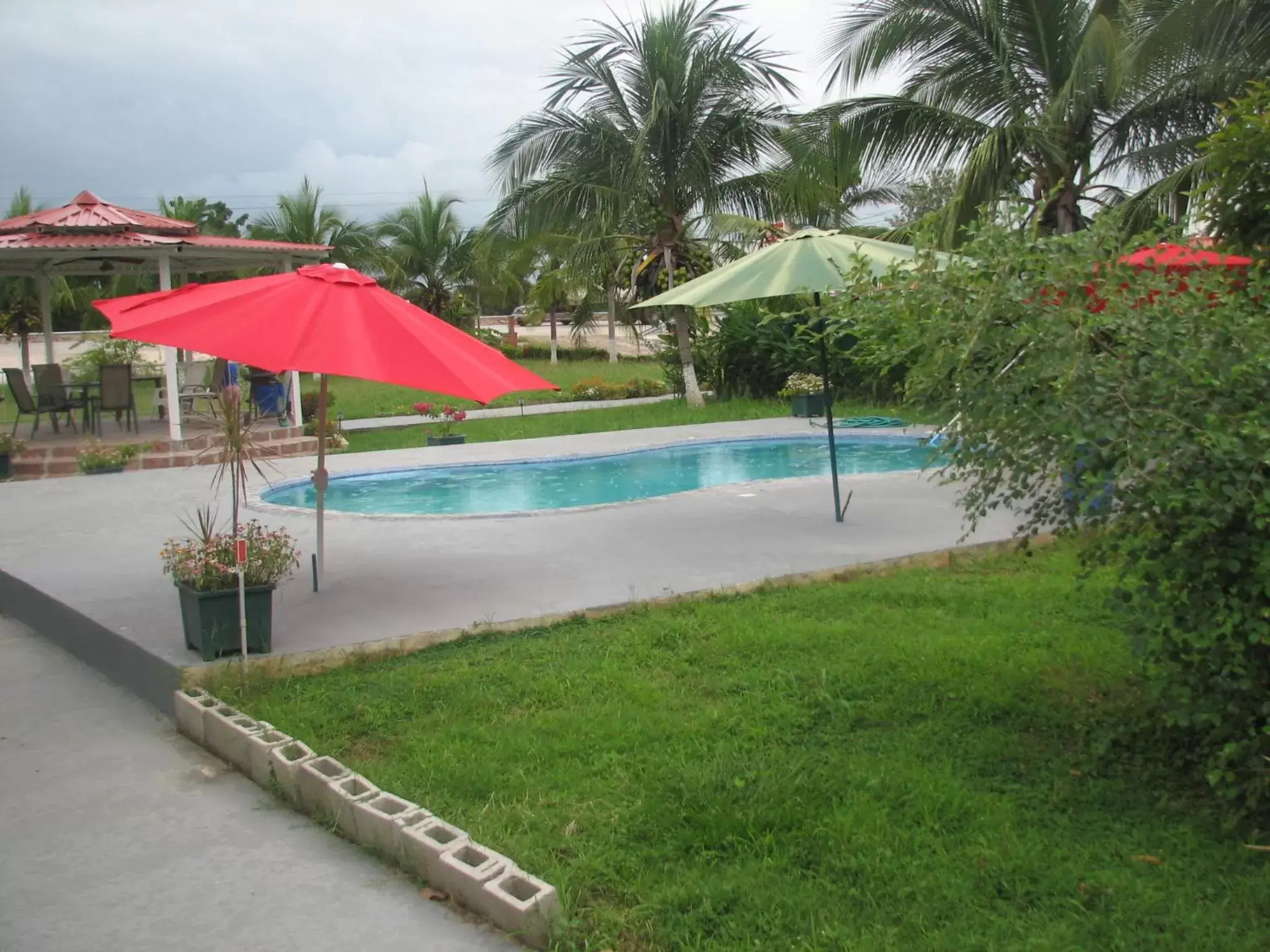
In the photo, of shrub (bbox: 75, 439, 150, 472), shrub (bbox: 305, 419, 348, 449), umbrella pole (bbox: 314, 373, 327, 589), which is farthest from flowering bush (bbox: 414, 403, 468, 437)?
umbrella pole (bbox: 314, 373, 327, 589)

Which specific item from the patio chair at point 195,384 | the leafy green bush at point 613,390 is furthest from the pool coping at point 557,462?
the leafy green bush at point 613,390

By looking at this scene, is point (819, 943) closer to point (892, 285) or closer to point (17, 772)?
point (892, 285)

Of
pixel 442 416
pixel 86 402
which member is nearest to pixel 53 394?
pixel 86 402

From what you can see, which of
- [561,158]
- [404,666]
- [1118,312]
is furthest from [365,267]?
[1118,312]

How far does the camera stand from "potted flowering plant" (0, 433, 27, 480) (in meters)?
13.8

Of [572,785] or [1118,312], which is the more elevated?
[1118,312]

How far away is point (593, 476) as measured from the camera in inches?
565

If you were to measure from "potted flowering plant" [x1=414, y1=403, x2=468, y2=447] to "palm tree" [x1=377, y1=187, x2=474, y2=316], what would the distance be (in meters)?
18.9

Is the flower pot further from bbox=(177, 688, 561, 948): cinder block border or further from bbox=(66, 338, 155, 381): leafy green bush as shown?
bbox=(177, 688, 561, 948): cinder block border

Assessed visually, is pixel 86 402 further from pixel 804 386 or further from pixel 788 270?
pixel 788 270

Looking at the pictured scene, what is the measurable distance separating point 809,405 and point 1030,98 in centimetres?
582

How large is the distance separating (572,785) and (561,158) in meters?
17.1

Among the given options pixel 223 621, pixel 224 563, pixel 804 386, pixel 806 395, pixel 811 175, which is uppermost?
pixel 811 175

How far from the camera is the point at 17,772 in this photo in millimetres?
4832
